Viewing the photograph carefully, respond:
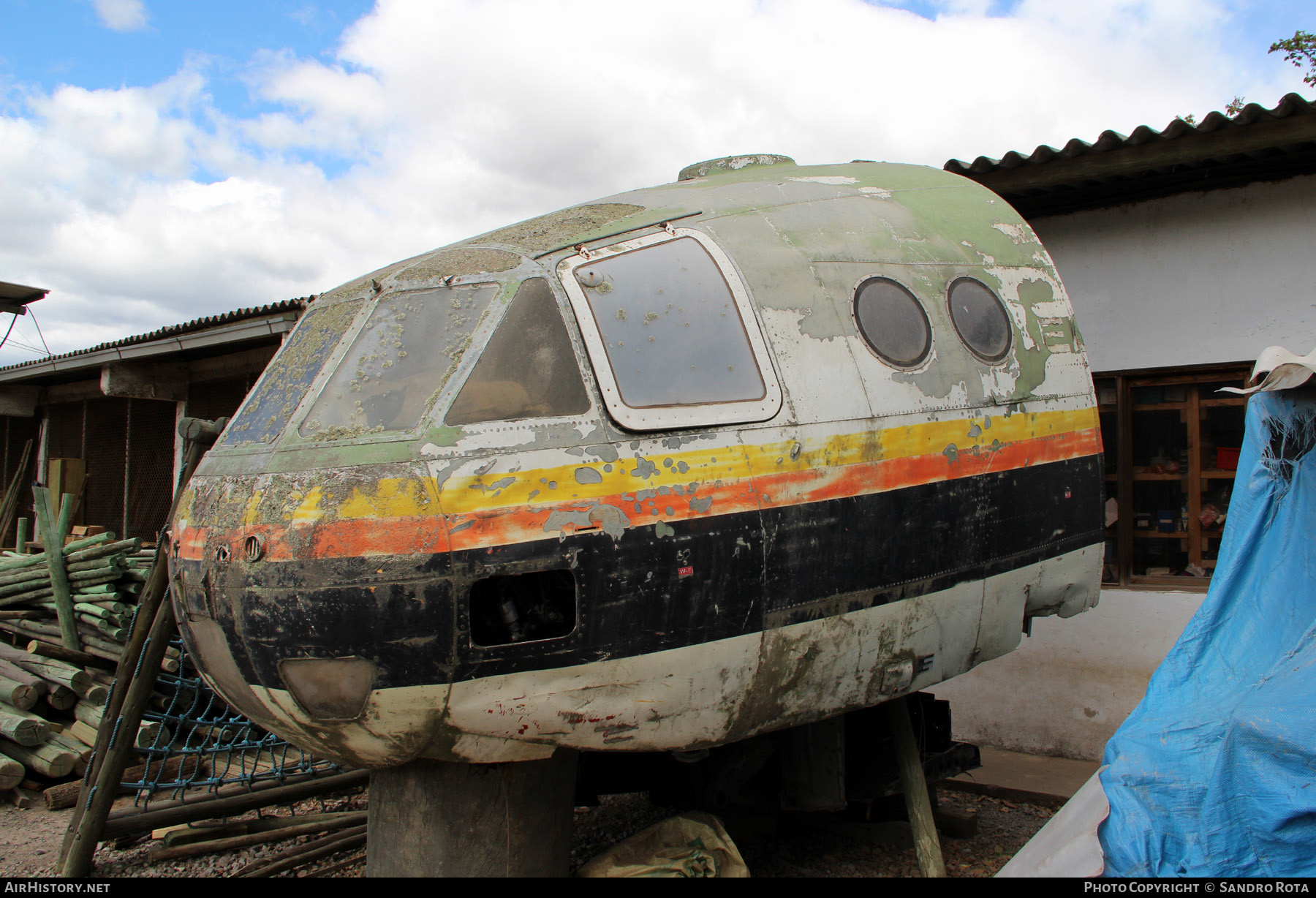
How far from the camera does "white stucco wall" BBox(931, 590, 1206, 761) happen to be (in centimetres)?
625

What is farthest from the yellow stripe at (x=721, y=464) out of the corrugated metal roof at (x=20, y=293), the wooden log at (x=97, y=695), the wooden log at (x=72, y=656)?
the corrugated metal roof at (x=20, y=293)

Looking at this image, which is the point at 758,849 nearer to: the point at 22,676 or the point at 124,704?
the point at 124,704

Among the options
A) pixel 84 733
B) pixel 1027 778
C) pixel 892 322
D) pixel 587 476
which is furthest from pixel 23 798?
pixel 1027 778

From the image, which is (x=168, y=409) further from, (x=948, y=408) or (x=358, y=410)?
(x=948, y=408)

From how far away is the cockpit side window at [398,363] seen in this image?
3186 millimetres

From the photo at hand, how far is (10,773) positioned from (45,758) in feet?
0.73

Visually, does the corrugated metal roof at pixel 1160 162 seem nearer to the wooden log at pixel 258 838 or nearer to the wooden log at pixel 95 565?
the wooden log at pixel 258 838

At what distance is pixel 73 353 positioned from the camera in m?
11.8

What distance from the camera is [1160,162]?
5.87 metres

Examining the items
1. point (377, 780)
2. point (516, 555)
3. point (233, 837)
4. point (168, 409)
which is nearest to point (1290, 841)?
point (516, 555)

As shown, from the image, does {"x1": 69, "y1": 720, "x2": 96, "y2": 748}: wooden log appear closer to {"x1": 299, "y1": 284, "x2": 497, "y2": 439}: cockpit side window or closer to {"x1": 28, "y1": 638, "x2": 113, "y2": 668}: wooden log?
{"x1": 28, "y1": 638, "x2": 113, "y2": 668}: wooden log

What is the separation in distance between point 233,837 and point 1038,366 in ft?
17.4

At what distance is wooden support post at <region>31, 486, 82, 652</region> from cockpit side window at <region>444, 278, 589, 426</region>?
606cm

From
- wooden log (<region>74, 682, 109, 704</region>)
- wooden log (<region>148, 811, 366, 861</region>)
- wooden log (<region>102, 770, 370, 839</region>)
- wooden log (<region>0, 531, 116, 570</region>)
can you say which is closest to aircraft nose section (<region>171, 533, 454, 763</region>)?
wooden log (<region>102, 770, 370, 839</region>)
